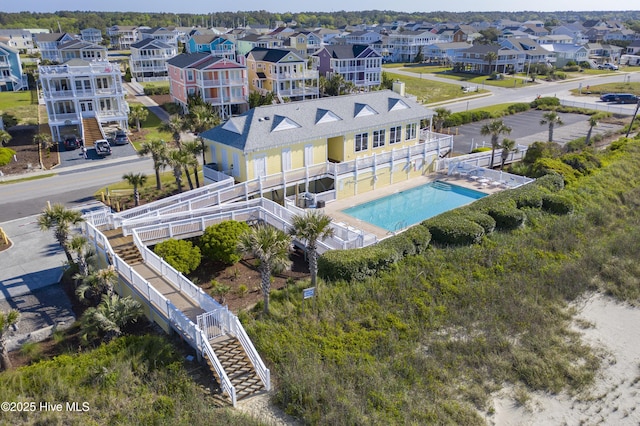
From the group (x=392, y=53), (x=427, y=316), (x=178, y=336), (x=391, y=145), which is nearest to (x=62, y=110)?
(x=391, y=145)

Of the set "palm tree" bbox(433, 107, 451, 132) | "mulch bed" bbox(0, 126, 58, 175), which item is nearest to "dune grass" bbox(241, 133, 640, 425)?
"palm tree" bbox(433, 107, 451, 132)

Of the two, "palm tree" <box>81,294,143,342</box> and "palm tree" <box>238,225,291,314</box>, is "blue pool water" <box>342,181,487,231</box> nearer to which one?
"palm tree" <box>238,225,291,314</box>

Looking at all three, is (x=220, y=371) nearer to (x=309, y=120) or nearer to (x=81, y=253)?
(x=81, y=253)

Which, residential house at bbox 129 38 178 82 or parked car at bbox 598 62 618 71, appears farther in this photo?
parked car at bbox 598 62 618 71

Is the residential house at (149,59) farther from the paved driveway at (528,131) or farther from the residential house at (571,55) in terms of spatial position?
the residential house at (571,55)

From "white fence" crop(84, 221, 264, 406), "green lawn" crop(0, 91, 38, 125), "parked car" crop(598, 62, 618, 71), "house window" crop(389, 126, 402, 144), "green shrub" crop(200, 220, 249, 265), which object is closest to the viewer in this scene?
"white fence" crop(84, 221, 264, 406)

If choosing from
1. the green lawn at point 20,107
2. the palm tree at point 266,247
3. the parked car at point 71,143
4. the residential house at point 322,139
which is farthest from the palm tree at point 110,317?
the green lawn at point 20,107

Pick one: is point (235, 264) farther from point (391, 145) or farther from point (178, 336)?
point (391, 145)
